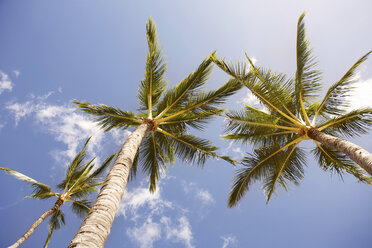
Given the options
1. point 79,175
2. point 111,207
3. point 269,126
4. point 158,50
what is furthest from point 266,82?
point 79,175

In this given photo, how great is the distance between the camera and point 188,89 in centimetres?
690

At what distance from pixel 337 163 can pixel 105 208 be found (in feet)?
24.0

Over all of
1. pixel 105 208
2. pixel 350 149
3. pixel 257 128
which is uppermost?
pixel 257 128

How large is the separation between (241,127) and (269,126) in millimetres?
873

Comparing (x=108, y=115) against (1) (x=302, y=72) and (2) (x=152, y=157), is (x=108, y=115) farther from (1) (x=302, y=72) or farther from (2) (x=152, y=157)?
(1) (x=302, y=72)

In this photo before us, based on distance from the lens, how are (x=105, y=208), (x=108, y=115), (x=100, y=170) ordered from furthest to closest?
(x=100, y=170) → (x=108, y=115) → (x=105, y=208)

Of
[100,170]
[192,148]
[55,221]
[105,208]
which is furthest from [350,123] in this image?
[55,221]

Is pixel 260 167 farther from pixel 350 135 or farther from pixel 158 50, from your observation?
pixel 158 50

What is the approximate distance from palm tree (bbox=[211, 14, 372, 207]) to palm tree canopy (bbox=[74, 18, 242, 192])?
0.82 m

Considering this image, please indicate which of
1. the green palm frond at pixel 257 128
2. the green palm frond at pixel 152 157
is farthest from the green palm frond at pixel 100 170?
the green palm frond at pixel 257 128

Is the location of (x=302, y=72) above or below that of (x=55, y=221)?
above

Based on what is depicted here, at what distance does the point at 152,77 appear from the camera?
6777mm

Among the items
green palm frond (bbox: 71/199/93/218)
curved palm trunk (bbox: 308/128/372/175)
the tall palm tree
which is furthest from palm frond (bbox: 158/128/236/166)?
green palm frond (bbox: 71/199/93/218)

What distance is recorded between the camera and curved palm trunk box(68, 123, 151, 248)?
2.35 meters
